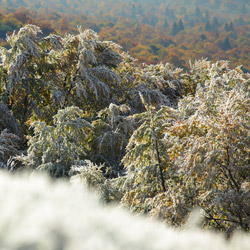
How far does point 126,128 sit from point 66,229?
378 cm

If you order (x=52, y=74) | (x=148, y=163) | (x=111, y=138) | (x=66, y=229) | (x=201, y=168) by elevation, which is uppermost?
(x=66, y=229)

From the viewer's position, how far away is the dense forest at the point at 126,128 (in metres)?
2.27

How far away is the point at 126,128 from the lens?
4777 millimetres

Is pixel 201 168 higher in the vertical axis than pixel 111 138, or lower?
higher

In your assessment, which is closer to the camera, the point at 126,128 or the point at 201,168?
the point at 201,168

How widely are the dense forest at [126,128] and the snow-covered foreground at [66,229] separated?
1.06m

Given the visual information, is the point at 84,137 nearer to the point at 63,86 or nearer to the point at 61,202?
the point at 63,86

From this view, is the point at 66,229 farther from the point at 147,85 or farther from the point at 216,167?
the point at 147,85

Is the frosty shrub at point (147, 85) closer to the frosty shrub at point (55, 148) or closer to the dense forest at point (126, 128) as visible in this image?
the dense forest at point (126, 128)

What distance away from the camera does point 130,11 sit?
159 metres

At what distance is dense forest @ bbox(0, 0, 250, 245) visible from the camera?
227 centimetres

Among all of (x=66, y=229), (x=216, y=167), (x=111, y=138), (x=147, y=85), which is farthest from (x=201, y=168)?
(x=147, y=85)

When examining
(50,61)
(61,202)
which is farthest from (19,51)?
(61,202)

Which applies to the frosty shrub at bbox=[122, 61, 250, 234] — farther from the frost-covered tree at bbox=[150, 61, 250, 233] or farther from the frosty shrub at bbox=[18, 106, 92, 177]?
the frosty shrub at bbox=[18, 106, 92, 177]
